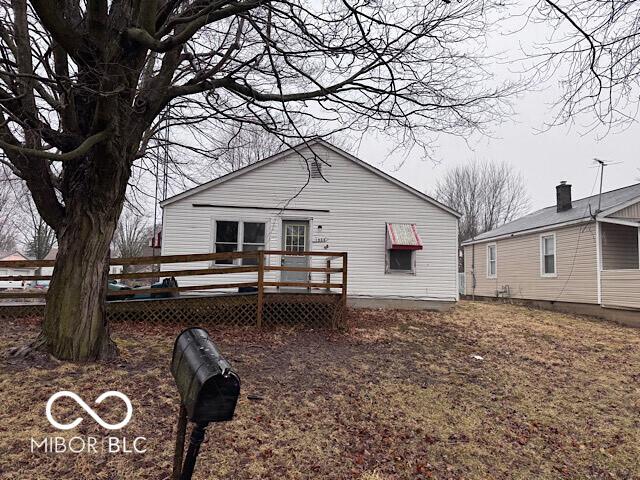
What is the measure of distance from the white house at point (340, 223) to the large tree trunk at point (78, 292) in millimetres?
6682

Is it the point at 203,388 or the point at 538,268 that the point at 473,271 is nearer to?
the point at 538,268

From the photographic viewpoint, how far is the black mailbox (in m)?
1.39

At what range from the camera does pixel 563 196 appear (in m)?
17.0

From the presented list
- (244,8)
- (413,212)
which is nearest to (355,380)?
(244,8)

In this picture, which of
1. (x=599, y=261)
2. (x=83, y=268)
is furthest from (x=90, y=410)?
(x=599, y=261)

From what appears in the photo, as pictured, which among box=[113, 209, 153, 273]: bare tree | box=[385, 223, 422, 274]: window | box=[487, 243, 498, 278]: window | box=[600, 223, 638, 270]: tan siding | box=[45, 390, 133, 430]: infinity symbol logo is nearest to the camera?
box=[45, 390, 133, 430]: infinity symbol logo

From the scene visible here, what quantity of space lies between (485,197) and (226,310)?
34.8 m

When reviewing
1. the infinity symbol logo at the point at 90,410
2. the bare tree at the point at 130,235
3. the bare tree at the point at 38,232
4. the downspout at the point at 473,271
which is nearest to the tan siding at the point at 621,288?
the downspout at the point at 473,271

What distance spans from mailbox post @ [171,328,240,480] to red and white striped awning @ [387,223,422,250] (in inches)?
437

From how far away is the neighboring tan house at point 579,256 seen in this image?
41.5ft

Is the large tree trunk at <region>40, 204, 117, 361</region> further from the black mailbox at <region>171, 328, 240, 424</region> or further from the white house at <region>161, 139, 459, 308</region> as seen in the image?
the white house at <region>161, 139, 459, 308</region>

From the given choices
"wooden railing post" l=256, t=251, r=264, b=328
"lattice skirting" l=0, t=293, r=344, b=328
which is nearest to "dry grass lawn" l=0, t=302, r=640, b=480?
"wooden railing post" l=256, t=251, r=264, b=328

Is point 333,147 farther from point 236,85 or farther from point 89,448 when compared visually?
point 89,448

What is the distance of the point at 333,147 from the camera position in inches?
510
